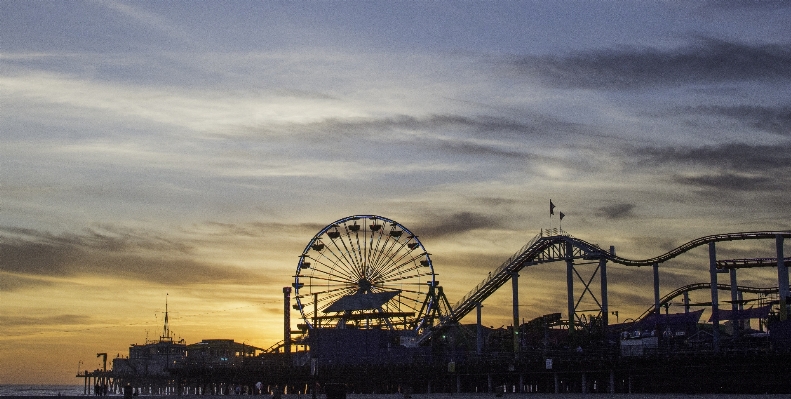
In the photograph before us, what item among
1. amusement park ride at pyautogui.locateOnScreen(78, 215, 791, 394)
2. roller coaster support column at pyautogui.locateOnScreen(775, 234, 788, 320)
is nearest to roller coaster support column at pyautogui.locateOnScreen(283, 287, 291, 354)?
amusement park ride at pyautogui.locateOnScreen(78, 215, 791, 394)

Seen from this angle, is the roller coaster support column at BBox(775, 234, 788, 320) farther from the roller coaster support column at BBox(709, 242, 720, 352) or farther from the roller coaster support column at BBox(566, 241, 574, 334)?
the roller coaster support column at BBox(566, 241, 574, 334)

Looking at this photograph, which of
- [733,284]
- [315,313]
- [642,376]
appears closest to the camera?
[642,376]

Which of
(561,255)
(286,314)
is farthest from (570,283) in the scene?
(286,314)

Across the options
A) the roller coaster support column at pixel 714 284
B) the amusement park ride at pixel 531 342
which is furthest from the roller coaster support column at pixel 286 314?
the roller coaster support column at pixel 714 284

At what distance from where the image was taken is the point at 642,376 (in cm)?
8375

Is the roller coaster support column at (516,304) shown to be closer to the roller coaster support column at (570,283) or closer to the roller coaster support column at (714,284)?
the roller coaster support column at (570,283)

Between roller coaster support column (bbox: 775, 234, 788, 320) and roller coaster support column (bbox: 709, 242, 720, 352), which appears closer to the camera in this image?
roller coaster support column (bbox: 775, 234, 788, 320)

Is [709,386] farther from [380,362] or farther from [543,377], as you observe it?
[380,362]

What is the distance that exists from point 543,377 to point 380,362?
55.0ft

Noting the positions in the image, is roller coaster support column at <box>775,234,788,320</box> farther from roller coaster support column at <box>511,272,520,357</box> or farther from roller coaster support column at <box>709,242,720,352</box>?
roller coaster support column at <box>511,272,520,357</box>

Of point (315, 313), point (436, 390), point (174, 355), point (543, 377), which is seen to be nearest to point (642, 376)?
point (543, 377)

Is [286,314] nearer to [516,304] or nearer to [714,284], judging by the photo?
[516,304]

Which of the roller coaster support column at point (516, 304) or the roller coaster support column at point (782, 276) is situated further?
the roller coaster support column at point (516, 304)

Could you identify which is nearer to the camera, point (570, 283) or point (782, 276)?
point (782, 276)
